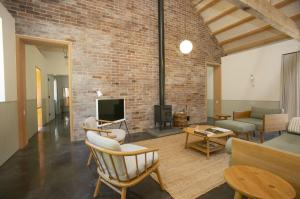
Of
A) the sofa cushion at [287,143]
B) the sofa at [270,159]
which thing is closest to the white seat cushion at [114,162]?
the sofa at [270,159]

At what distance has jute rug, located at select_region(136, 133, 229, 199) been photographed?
196 centimetres

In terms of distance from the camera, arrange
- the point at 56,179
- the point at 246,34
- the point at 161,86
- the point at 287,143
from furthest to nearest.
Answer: the point at 246,34 → the point at 161,86 → the point at 287,143 → the point at 56,179

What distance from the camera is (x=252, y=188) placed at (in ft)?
4.11

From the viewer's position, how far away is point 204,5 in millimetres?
5496

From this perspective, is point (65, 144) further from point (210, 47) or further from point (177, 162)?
point (210, 47)

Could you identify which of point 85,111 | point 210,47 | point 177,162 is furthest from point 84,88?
point 210,47

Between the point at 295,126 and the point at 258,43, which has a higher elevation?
the point at 258,43

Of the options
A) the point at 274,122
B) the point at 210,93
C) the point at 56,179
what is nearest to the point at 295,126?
the point at 274,122

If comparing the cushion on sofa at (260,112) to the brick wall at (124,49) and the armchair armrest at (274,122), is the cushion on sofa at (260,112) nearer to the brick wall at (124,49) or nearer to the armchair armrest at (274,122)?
the armchair armrest at (274,122)

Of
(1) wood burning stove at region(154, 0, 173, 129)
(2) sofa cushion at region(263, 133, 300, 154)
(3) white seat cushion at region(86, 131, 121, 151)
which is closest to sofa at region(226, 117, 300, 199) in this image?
(2) sofa cushion at region(263, 133, 300, 154)

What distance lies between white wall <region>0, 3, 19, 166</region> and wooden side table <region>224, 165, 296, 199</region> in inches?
139

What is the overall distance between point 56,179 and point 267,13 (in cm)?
472

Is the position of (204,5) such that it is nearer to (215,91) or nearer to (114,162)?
(215,91)

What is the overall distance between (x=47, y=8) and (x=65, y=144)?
3189 mm
